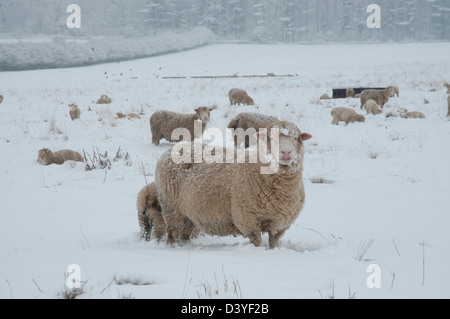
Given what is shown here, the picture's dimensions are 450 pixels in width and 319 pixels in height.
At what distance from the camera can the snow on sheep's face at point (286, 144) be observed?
348 cm

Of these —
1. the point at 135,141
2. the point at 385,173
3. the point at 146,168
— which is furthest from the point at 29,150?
the point at 385,173

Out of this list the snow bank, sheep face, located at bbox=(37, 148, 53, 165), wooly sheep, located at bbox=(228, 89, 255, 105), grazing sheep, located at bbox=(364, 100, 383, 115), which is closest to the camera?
sheep face, located at bbox=(37, 148, 53, 165)

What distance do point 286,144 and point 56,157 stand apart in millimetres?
6339

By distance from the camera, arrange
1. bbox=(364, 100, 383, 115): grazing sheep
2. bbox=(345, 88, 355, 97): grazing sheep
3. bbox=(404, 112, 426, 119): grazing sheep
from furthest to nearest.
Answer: bbox=(345, 88, 355, 97): grazing sheep < bbox=(364, 100, 383, 115): grazing sheep < bbox=(404, 112, 426, 119): grazing sheep

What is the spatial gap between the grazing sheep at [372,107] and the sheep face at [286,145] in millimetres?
11562

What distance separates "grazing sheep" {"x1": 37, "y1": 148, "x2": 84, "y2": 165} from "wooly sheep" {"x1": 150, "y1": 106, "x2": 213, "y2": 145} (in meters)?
2.61

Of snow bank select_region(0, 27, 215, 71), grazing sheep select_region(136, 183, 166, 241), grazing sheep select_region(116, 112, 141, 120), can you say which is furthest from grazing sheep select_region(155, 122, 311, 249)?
snow bank select_region(0, 27, 215, 71)

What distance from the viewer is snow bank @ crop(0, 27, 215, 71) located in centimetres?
4056

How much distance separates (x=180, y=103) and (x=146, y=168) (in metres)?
10.00

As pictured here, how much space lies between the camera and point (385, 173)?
22.0 feet

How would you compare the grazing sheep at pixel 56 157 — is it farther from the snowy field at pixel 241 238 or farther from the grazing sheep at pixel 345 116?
the grazing sheep at pixel 345 116

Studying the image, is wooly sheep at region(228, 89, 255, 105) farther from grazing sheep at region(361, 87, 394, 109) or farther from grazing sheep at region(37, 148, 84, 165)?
grazing sheep at region(37, 148, 84, 165)

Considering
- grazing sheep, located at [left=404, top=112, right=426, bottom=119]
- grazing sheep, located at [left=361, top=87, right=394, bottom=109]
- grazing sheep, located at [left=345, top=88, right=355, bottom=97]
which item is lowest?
grazing sheep, located at [left=404, top=112, right=426, bottom=119]
